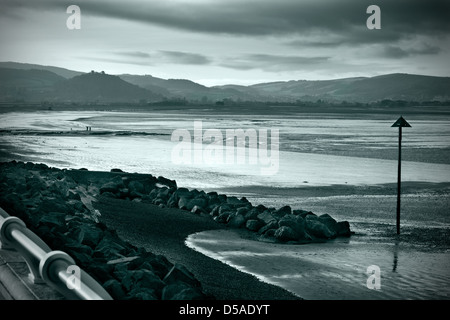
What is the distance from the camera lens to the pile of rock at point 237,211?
40.5ft

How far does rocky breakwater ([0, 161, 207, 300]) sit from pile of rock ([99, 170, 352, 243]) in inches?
101

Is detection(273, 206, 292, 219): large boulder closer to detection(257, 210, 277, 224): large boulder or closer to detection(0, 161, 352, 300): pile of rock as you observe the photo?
detection(0, 161, 352, 300): pile of rock

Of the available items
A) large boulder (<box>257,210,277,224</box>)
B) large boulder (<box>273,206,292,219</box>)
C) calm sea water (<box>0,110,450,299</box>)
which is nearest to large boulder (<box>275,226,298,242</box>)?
calm sea water (<box>0,110,450,299</box>)

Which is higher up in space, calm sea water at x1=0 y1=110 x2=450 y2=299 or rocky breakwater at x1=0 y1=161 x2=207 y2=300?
rocky breakwater at x1=0 y1=161 x2=207 y2=300

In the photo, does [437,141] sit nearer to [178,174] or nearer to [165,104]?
[178,174]

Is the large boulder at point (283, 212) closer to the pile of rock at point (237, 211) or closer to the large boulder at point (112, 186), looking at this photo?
the pile of rock at point (237, 211)

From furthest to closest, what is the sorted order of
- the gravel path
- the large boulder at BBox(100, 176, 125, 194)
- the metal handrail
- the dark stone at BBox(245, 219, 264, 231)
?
the large boulder at BBox(100, 176, 125, 194) → the dark stone at BBox(245, 219, 264, 231) → the gravel path → the metal handrail

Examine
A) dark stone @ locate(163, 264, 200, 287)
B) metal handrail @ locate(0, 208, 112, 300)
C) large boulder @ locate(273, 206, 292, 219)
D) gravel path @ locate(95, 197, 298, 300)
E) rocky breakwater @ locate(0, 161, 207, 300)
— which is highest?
metal handrail @ locate(0, 208, 112, 300)

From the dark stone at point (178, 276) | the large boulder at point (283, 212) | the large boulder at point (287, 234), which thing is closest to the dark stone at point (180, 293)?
the dark stone at point (178, 276)

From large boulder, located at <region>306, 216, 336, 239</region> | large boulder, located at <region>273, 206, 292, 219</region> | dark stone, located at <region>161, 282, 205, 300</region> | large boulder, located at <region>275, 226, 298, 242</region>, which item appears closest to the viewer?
dark stone, located at <region>161, 282, 205, 300</region>

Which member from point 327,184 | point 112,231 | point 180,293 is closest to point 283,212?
point 112,231

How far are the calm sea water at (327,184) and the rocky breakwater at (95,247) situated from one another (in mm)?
2062

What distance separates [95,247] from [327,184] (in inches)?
485

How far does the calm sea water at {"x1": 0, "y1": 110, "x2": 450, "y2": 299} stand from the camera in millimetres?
9656
